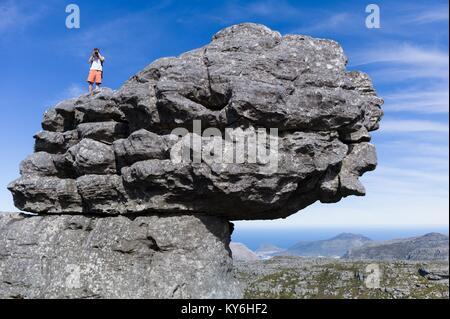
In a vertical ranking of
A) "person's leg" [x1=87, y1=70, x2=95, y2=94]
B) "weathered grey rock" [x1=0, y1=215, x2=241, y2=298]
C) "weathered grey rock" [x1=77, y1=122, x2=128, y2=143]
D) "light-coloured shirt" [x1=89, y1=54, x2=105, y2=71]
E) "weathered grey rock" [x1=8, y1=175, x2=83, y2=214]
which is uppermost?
"light-coloured shirt" [x1=89, y1=54, x2=105, y2=71]

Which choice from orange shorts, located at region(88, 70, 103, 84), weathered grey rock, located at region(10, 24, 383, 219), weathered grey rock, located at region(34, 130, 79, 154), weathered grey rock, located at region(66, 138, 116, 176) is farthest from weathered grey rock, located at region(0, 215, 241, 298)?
orange shorts, located at region(88, 70, 103, 84)

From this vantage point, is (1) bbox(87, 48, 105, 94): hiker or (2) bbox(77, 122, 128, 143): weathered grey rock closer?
(2) bbox(77, 122, 128, 143): weathered grey rock

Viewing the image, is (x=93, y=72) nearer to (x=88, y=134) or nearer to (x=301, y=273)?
(x=88, y=134)

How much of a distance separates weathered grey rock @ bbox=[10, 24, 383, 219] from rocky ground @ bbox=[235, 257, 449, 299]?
136 m

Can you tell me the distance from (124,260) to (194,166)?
21.9 feet

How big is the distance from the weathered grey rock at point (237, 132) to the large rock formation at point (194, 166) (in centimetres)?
7

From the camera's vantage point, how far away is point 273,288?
170625 millimetres

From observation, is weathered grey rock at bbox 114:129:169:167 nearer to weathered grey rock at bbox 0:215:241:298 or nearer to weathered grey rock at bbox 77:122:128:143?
weathered grey rock at bbox 77:122:128:143

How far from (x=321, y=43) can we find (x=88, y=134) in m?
14.8

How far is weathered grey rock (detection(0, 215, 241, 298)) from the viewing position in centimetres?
2177

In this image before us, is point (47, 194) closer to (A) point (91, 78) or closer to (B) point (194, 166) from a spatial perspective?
(A) point (91, 78)

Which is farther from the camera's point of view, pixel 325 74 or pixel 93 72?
pixel 93 72

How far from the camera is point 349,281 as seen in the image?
171625mm
